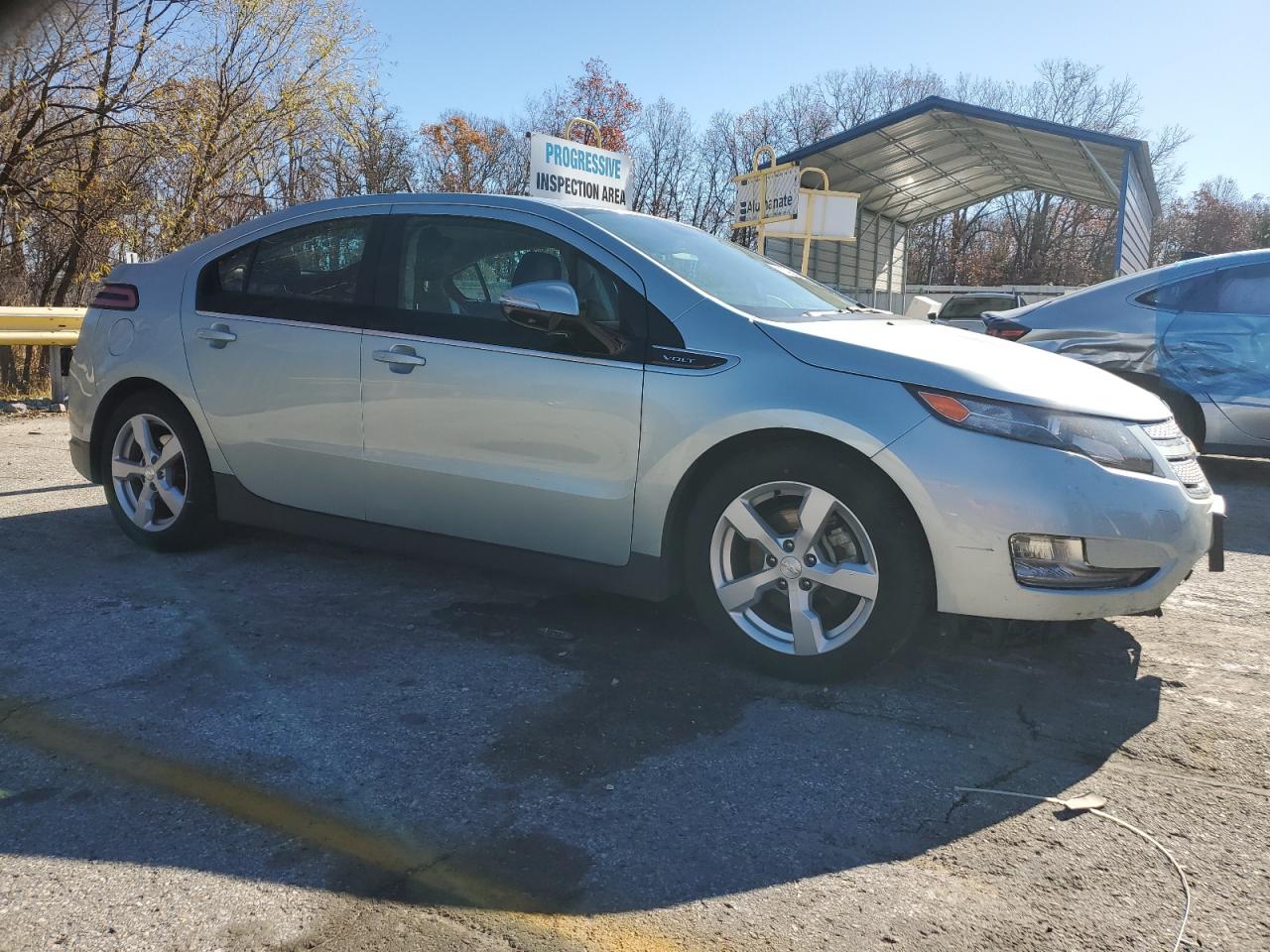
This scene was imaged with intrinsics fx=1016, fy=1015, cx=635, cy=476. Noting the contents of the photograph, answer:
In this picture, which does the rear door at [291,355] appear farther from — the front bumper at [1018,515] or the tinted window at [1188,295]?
the tinted window at [1188,295]

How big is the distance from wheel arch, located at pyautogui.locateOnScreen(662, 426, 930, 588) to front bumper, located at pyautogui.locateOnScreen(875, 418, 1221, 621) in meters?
0.09

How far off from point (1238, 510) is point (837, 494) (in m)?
4.67

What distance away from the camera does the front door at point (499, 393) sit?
3.56 meters

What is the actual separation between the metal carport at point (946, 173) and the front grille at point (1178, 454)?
1575 centimetres

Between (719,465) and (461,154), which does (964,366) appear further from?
(461,154)

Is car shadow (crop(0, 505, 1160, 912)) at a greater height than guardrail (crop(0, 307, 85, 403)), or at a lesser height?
lesser

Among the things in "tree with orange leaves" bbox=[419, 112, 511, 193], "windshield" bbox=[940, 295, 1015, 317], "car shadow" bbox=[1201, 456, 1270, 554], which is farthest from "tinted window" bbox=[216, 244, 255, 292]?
"tree with orange leaves" bbox=[419, 112, 511, 193]

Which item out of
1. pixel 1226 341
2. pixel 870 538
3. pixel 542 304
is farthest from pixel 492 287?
pixel 1226 341

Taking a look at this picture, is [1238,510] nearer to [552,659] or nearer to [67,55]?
[552,659]

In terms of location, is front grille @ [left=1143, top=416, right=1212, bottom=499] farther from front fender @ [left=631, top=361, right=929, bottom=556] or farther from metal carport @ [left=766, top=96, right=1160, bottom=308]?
metal carport @ [left=766, top=96, right=1160, bottom=308]

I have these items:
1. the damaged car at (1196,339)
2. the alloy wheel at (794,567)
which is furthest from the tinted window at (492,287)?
the damaged car at (1196,339)

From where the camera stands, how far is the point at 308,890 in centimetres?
211

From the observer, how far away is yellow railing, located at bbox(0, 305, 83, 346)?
973cm

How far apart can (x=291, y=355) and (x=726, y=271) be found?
1849 mm
